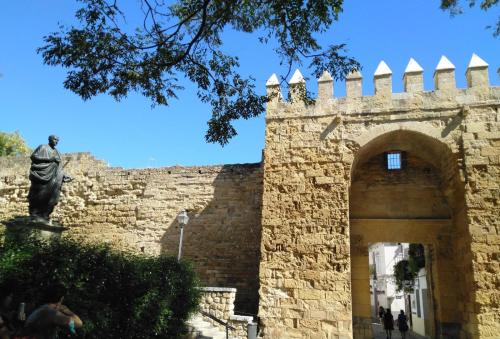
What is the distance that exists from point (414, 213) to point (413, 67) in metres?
3.54

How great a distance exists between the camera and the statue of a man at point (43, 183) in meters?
6.63

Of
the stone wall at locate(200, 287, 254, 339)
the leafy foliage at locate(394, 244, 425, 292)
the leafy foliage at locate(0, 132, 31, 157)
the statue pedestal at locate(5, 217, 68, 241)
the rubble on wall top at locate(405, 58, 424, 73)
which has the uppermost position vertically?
the leafy foliage at locate(0, 132, 31, 157)

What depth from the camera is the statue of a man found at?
6.63 meters

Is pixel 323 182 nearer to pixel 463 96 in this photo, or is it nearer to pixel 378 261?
pixel 463 96

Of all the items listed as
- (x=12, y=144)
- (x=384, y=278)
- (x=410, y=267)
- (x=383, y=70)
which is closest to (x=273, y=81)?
(x=383, y=70)

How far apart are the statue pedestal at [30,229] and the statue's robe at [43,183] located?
25 cm

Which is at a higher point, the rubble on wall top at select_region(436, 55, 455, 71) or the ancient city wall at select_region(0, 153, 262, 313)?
the rubble on wall top at select_region(436, 55, 455, 71)

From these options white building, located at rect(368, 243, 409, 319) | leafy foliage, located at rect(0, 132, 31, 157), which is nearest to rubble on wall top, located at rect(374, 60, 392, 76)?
white building, located at rect(368, 243, 409, 319)

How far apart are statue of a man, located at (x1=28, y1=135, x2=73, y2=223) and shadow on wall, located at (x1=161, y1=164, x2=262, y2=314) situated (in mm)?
5225

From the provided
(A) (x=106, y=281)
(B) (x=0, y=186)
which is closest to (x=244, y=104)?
(A) (x=106, y=281)

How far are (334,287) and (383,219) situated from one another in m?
2.83

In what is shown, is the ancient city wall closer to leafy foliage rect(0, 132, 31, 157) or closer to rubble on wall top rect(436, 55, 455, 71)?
rubble on wall top rect(436, 55, 455, 71)

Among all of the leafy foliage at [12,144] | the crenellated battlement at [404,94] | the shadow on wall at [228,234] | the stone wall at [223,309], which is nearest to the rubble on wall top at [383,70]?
the crenellated battlement at [404,94]

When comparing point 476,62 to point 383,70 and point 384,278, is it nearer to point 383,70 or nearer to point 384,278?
point 383,70
